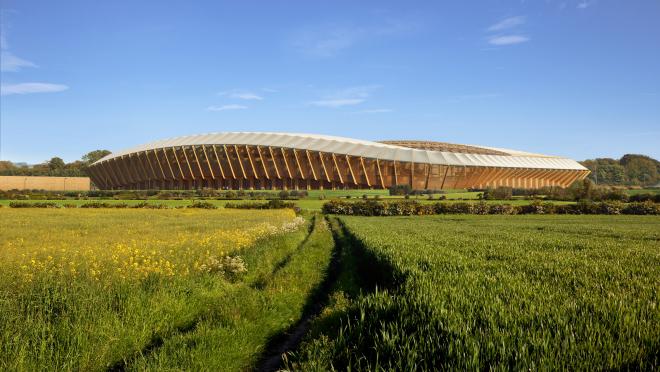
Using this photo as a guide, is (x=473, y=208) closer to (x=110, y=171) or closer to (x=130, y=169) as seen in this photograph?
(x=130, y=169)

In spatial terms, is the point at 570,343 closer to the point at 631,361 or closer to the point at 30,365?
the point at 631,361

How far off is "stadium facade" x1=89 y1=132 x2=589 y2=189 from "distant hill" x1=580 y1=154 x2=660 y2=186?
2885 inches

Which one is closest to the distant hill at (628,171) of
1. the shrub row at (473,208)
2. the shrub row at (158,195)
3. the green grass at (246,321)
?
the shrub row at (473,208)

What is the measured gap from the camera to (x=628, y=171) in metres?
172

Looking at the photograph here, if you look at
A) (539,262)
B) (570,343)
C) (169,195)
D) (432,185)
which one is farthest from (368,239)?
(432,185)

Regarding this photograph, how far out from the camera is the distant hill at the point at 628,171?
16038 centimetres

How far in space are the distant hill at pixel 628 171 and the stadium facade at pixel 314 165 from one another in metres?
73.3

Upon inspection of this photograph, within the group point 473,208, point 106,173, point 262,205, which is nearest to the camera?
point 473,208

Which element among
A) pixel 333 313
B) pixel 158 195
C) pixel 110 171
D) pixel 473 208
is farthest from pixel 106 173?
pixel 333 313

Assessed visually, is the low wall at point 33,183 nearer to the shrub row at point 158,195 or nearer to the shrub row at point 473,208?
the shrub row at point 158,195

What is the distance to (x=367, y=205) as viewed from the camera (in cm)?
4859

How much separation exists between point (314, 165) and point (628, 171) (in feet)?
473

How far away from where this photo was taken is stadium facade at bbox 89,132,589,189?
80.1m

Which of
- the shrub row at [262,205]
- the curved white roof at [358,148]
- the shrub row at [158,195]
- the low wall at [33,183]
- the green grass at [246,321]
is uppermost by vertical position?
the curved white roof at [358,148]
